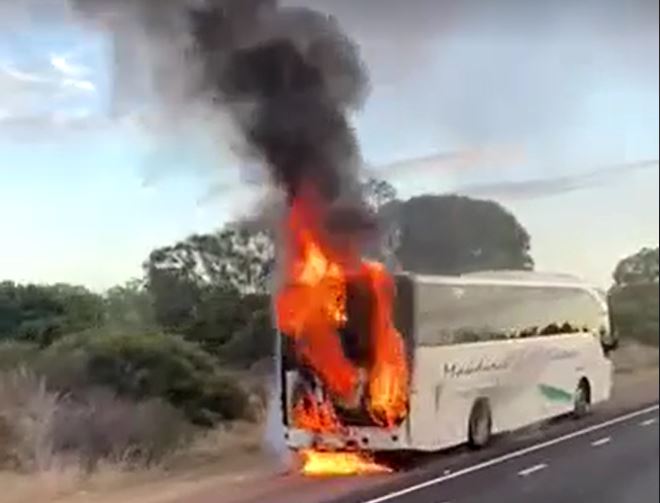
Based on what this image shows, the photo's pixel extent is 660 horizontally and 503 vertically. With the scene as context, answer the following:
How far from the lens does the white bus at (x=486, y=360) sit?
2.12m

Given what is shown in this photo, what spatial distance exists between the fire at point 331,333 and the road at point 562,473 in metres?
0.12

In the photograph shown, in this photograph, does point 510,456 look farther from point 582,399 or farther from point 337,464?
point 337,464

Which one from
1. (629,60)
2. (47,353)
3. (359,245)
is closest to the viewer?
(47,353)

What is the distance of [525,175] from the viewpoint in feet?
8.20

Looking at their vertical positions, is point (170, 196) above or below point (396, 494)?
above

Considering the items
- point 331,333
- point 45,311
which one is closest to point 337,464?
point 331,333

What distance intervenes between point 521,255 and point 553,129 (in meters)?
0.29

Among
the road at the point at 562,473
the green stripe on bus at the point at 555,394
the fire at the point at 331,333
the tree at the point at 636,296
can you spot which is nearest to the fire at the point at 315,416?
the fire at the point at 331,333

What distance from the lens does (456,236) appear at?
7.63ft

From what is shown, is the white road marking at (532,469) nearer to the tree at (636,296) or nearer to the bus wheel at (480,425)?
the bus wheel at (480,425)

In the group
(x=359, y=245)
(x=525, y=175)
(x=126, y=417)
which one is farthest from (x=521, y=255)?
(x=126, y=417)

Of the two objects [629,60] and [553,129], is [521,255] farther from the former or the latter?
[629,60]

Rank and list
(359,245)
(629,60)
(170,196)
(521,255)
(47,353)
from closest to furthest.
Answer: (47,353) < (170,196) < (359,245) < (521,255) < (629,60)

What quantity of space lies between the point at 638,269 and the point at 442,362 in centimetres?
77
